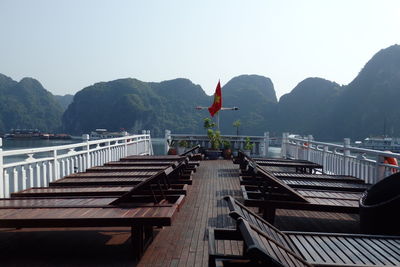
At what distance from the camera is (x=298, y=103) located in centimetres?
9112

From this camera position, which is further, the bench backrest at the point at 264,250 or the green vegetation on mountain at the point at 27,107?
the green vegetation on mountain at the point at 27,107

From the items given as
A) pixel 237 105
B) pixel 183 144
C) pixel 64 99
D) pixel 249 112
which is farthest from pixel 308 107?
pixel 64 99

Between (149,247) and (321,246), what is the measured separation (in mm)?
1573

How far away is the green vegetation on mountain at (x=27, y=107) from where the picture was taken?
10125 centimetres

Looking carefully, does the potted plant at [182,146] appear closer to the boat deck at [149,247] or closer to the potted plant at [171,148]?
the potted plant at [171,148]

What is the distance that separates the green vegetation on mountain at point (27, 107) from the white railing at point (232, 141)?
97695 mm

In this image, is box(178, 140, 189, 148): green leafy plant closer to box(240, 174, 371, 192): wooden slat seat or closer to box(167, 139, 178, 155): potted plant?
box(167, 139, 178, 155): potted plant

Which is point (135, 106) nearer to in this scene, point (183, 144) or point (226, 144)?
point (183, 144)

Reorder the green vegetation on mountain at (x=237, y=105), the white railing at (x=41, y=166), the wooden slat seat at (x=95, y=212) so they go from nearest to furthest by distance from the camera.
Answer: the wooden slat seat at (x=95, y=212)
the white railing at (x=41, y=166)
the green vegetation on mountain at (x=237, y=105)

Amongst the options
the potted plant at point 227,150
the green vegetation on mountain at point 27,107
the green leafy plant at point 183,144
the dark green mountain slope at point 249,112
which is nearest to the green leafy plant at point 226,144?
the potted plant at point 227,150

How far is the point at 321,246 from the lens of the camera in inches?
92.7

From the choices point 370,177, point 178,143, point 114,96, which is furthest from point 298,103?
point 370,177

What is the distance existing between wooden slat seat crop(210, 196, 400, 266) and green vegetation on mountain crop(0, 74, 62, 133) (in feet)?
355

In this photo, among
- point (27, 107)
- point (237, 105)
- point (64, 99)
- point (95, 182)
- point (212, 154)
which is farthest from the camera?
point (64, 99)
